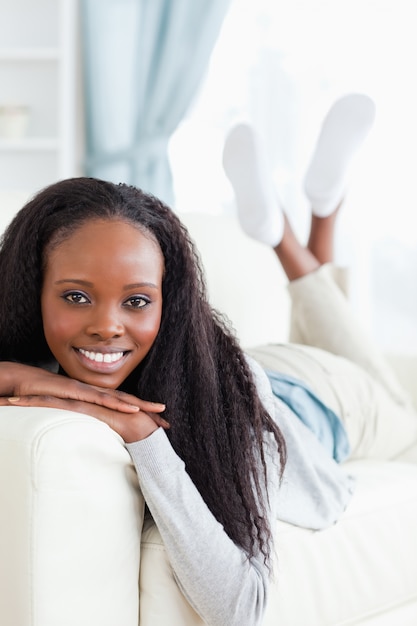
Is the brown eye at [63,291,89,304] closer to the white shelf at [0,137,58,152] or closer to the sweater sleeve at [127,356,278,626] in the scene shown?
the sweater sleeve at [127,356,278,626]

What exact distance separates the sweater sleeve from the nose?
0.49ft

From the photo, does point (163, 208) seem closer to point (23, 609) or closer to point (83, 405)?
point (83, 405)

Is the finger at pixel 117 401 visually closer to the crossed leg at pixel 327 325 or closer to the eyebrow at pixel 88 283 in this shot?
the eyebrow at pixel 88 283

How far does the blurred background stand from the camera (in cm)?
381

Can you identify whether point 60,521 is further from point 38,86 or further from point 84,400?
point 38,86

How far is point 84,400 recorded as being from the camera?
1299 millimetres

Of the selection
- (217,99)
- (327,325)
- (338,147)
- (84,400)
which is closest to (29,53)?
(217,99)

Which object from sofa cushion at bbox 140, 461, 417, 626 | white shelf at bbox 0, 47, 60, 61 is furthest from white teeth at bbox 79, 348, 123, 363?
white shelf at bbox 0, 47, 60, 61

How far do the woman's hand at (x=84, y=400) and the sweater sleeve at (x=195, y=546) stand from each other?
30 mm

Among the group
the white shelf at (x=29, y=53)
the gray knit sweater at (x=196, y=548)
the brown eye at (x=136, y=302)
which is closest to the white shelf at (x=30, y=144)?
the white shelf at (x=29, y=53)

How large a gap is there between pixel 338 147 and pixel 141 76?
157 cm

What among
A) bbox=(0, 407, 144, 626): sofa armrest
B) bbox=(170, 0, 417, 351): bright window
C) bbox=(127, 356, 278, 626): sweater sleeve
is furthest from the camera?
bbox=(170, 0, 417, 351): bright window

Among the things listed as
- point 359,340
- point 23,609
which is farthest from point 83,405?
point 359,340

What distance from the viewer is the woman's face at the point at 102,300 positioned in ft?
4.31
